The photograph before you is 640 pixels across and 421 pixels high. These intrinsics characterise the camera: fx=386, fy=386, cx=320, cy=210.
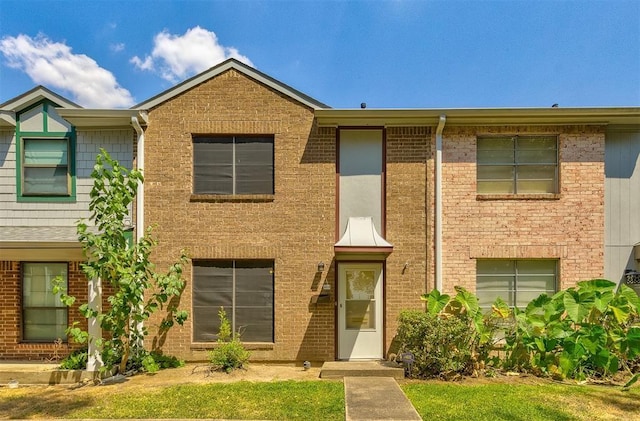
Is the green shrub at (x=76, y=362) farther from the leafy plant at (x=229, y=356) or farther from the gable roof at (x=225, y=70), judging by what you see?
the gable roof at (x=225, y=70)

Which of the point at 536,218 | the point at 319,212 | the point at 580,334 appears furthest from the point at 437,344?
the point at 536,218

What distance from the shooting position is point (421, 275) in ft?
29.6

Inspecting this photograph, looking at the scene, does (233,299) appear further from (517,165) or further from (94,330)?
(517,165)

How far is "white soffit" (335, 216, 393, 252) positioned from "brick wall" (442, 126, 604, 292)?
66.2 inches

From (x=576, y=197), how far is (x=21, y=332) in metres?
13.3

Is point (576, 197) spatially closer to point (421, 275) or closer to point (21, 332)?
point (421, 275)

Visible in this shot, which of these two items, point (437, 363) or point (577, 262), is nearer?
point (437, 363)

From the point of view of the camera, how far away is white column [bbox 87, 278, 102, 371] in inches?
304

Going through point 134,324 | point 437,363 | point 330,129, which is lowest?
point 437,363

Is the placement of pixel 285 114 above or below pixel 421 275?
above

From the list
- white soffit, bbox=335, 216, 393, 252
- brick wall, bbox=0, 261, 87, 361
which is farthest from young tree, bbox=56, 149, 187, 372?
white soffit, bbox=335, 216, 393, 252

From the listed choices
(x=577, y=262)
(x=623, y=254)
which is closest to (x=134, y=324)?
(x=577, y=262)

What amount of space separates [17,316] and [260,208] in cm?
612

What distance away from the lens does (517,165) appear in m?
9.23
